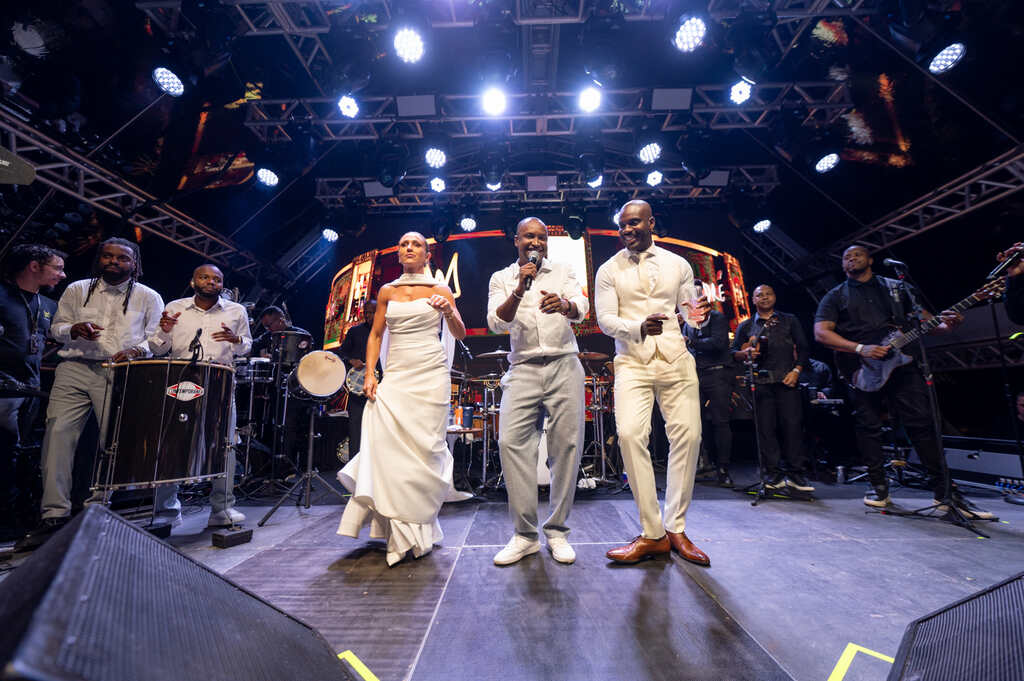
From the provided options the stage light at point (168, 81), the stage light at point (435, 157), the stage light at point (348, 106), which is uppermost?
the stage light at point (348, 106)

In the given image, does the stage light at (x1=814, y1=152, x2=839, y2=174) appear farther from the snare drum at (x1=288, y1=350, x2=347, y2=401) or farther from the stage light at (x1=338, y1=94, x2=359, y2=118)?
the snare drum at (x1=288, y1=350, x2=347, y2=401)

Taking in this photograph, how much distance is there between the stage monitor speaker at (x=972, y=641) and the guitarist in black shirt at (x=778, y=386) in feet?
13.2

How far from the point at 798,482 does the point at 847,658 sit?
388cm

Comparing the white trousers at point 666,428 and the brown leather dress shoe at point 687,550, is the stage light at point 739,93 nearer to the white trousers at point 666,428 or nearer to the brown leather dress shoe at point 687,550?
the white trousers at point 666,428

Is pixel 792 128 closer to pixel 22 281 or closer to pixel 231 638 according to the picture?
pixel 231 638

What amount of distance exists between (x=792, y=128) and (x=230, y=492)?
9877mm

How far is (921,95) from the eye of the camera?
673cm

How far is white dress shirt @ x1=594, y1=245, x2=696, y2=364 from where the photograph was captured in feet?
9.20

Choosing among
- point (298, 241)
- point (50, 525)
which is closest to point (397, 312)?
point (50, 525)

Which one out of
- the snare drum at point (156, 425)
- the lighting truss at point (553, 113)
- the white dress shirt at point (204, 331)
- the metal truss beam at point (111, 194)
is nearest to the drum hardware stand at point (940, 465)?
the lighting truss at point (553, 113)

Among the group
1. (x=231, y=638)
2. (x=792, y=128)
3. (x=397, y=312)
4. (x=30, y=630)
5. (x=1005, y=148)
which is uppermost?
(x=792, y=128)

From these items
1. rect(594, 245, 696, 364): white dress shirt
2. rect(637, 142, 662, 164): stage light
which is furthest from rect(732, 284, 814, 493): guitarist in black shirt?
rect(637, 142, 662, 164): stage light

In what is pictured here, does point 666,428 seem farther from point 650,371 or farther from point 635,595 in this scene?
point 635,595

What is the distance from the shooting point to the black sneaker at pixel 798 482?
4614mm
